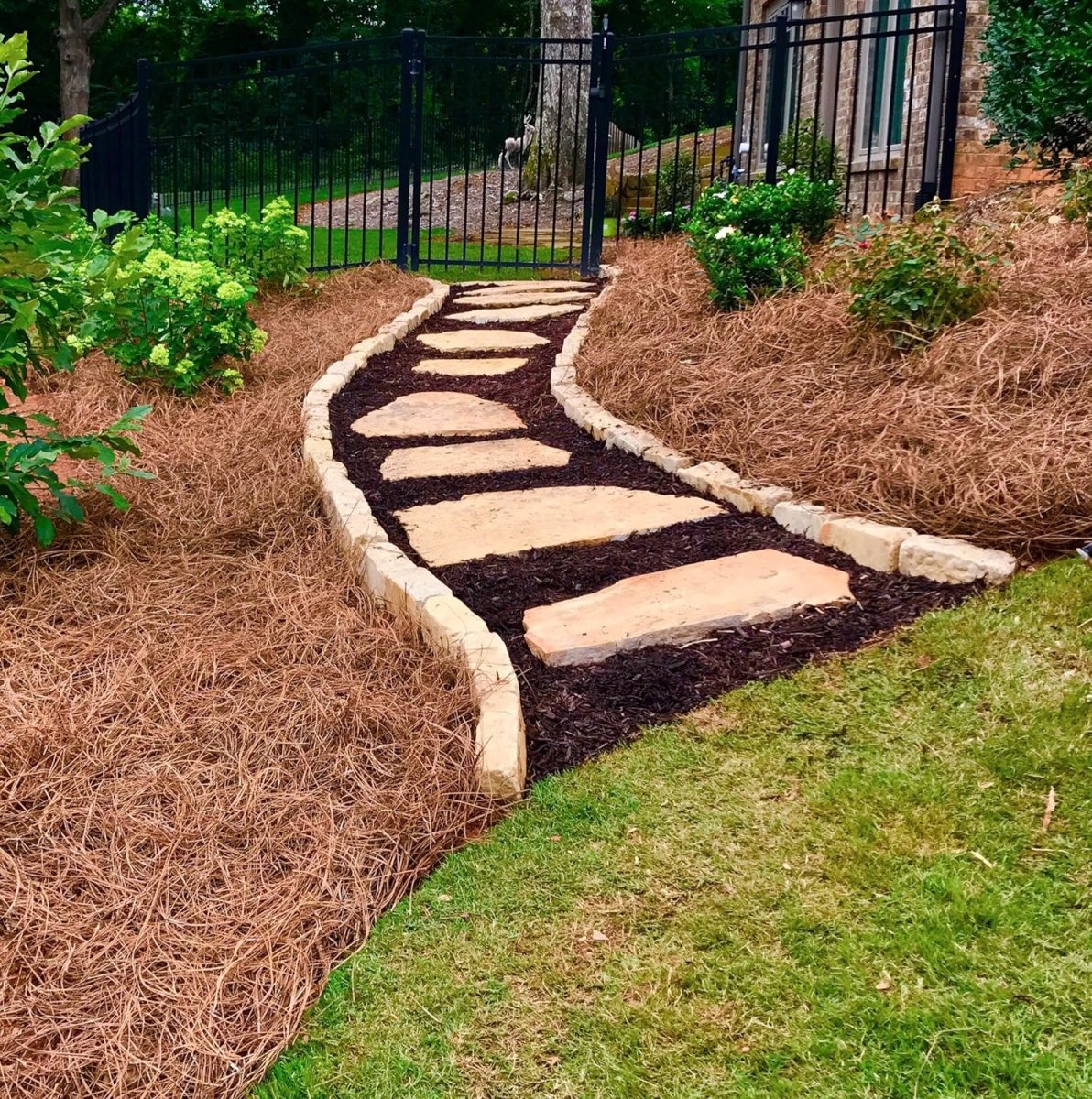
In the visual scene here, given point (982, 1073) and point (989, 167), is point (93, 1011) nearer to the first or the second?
point (982, 1073)

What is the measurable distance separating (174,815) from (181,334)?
2.92 metres

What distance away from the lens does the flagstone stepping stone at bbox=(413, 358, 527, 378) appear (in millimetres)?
5094

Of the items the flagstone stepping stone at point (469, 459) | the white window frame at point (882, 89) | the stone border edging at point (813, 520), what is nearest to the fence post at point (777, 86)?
the white window frame at point (882, 89)

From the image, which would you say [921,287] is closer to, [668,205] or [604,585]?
[604,585]

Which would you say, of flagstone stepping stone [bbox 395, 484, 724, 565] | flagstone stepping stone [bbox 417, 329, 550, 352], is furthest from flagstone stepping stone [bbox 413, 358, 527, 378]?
flagstone stepping stone [bbox 395, 484, 724, 565]

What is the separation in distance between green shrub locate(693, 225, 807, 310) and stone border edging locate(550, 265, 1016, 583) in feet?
2.82

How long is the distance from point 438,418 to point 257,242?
8.77 ft

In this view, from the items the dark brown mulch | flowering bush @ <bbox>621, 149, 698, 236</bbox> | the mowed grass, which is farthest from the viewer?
flowering bush @ <bbox>621, 149, 698, 236</bbox>

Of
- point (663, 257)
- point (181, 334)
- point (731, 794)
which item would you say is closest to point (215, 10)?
point (663, 257)

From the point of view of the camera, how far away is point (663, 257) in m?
6.61

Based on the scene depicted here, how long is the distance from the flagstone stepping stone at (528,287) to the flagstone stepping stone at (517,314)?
59 centimetres

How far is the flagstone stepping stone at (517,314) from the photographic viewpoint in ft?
19.9

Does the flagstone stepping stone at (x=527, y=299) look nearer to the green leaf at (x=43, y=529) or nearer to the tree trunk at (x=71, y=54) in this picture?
the green leaf at (x=43, y=529)

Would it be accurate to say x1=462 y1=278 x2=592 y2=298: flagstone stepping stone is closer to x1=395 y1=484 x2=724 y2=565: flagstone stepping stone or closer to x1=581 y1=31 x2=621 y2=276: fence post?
x1=581 y1=31 x2=621 y2=276: fence post
